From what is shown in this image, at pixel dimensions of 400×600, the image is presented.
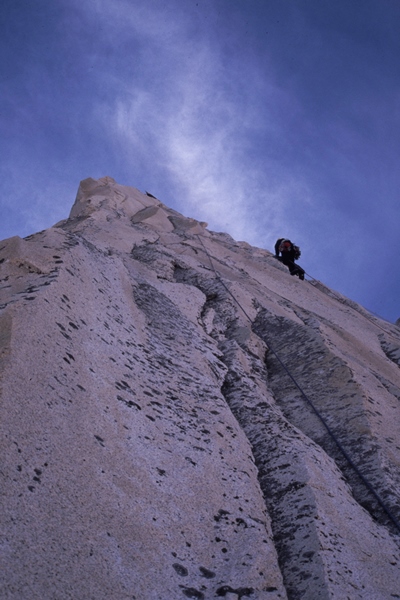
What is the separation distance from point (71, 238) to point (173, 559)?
5176mm

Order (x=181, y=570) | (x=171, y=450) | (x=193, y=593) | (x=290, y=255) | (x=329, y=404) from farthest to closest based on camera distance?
(x=290, y=255)
(x=329, y=404)
(x=171, y=450)
(x=181, y=570)
(x=193, y=593)

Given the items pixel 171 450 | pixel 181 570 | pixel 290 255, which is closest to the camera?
pixel 181 570

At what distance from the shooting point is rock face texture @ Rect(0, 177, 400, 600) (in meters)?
3.11

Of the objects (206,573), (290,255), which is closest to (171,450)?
(206,573)

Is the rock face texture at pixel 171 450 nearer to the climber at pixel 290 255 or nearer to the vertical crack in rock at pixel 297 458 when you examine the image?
the vertical crack in rock at pixel 297 458

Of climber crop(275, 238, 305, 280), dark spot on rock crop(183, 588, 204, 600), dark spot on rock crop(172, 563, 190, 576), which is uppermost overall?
climber crop(275, 238, 305, 280)

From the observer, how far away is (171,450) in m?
4.42

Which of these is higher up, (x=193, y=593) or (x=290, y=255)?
(x=290, y=255)

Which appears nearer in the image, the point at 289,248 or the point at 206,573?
the point at 206,573

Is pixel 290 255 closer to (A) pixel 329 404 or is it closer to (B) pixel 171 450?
(A) pixel 329 404

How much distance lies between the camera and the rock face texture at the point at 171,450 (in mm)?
3113

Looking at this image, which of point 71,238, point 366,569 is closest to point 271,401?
point 366,569

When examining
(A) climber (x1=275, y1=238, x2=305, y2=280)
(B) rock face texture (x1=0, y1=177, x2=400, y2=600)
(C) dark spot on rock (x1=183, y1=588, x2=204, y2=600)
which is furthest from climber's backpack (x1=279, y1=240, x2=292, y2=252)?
(C) dark spot on rock (x1=183, y1=588, x2=204, y2=600)

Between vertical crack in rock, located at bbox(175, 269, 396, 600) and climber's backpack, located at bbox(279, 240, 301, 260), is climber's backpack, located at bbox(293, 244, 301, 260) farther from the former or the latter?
vertical crack in rock, located at bbox(175, 269, 396, 600)
